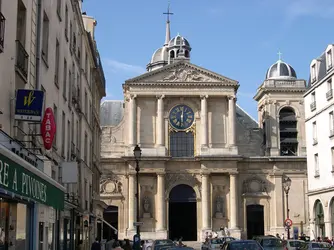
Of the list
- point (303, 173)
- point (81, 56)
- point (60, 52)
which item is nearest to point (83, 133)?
point (81, 56)

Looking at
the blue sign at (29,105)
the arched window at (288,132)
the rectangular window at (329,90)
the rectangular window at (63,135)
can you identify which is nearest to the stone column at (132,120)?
the arched window at (288,132)

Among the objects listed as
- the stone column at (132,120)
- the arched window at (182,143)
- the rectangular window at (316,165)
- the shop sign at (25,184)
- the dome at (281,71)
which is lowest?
the shop sign at (25,184)

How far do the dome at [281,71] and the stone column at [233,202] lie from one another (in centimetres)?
1319

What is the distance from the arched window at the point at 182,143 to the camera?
59531 mm

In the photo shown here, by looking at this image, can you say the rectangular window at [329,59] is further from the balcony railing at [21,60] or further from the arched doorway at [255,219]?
the balcony railing at [21,60]

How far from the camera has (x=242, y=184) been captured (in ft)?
193

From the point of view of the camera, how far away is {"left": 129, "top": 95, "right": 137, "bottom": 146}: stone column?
58.7 m

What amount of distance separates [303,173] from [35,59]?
153ft

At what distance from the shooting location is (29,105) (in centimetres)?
1336

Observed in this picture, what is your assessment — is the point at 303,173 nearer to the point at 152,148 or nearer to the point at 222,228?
the point at 222,228

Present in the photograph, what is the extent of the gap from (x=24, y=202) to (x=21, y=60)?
3.40 meters

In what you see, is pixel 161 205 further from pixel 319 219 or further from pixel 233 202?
pixel 319 219

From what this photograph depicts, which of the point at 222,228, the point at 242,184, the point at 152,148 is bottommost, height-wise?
the point at 222,228

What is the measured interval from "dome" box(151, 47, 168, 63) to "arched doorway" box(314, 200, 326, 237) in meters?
46.2
